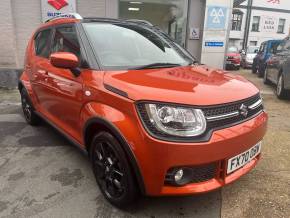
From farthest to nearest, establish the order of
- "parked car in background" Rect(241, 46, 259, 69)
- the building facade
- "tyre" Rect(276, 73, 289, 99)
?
1. "parked car in background" Rect(241, 46, 259, 69)
2. the building facade
3. "tyre" Rect(276, 73, 289, 99)

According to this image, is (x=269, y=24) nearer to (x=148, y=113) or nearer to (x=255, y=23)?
(x=255, y=23)

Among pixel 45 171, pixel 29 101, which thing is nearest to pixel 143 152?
pixel 45 171

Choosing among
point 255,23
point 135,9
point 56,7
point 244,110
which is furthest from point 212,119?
point 255,23

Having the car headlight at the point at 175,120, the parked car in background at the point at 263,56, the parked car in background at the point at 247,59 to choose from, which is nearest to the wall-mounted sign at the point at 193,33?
the parked car in background at the point at 263,56

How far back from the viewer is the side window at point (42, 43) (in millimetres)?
4262

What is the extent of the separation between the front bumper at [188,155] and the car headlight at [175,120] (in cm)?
9

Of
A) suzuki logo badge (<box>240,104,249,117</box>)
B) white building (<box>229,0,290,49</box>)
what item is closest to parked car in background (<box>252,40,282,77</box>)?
suzuki logo badge (<box>240,104,249,117</box>)

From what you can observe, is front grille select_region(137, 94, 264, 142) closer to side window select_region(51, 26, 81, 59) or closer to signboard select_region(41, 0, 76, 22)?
side window select_region(51, 26, 81, 59)

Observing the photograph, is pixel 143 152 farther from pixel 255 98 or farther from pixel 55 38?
pixel 55 38

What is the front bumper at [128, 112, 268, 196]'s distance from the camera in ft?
7.43

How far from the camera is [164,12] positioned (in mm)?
13344

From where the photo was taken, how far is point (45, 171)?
3602 mm

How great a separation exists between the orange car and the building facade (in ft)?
26.7

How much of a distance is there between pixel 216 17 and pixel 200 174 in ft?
34.5
